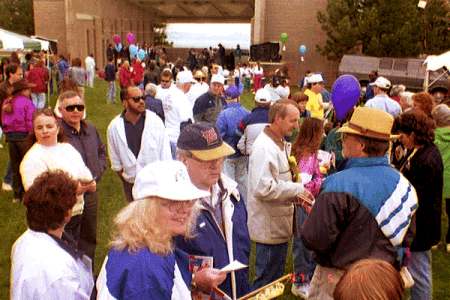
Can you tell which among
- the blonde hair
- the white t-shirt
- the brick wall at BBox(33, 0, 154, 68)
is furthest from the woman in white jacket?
the brick wall at BBox(33, 0, 154, 68)

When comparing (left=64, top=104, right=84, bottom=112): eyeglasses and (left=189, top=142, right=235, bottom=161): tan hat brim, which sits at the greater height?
(left=64, top=104, right=84, bottom=112): eyeglasses

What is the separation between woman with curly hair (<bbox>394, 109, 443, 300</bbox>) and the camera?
4009mm

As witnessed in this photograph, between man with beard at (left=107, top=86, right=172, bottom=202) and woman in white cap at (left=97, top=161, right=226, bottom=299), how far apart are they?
3.20m

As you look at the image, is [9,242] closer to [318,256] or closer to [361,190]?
[318,256]

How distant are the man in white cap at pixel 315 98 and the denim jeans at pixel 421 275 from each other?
18.7 feet

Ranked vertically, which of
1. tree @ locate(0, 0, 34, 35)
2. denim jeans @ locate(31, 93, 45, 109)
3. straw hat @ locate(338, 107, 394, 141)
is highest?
tree @ locate(0, 0, 34, 35)

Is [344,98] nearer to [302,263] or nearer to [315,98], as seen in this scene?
[302,263]

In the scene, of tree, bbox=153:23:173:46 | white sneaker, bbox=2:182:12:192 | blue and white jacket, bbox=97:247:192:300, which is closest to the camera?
blue and white jacket, bbox=97:247:192:300

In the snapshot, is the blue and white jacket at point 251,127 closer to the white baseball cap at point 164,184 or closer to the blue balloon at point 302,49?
the white baseball cap at point 164,184

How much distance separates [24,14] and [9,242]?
39.4 metres

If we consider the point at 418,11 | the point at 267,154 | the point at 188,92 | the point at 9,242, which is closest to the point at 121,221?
the point at 267,154

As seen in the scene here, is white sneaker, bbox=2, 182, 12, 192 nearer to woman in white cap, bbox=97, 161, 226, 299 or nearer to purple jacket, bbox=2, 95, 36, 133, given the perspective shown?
purple jacket, bbox=2, 95, 36, 133

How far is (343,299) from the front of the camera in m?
1.70

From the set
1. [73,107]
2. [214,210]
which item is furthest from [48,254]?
[73,107]
